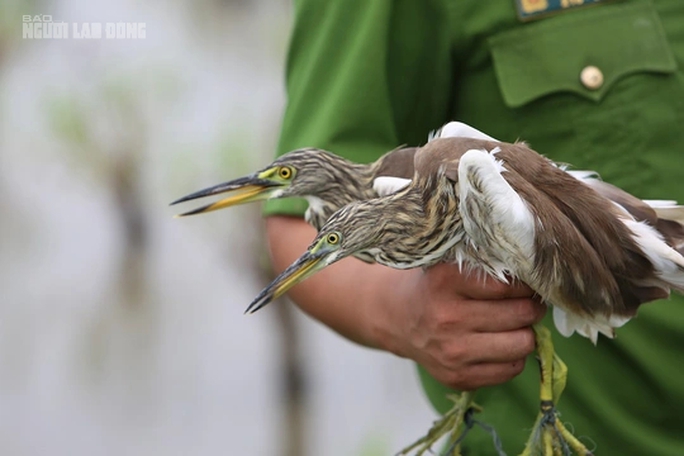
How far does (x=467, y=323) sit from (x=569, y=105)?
37cm

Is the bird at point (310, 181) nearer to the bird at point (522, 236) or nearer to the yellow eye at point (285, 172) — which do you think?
the yellow eye at point (285, 172)

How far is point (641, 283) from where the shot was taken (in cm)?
81

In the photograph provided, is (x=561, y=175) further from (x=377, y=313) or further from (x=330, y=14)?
(x=330, y=14)

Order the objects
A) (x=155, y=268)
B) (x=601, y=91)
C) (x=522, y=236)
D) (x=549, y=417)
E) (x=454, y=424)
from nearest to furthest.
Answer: (x=522, y=236), (x=549, y=417), (x=454, y=424), (x=601, y=91), (x=155, y=268)

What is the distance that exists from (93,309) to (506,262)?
1827 millimetres

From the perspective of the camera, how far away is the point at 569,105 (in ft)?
3.53

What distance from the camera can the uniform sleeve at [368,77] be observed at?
1066 mm

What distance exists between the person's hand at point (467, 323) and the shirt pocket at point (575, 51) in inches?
12.5

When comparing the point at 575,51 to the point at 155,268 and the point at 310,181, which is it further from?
the point at 155,268

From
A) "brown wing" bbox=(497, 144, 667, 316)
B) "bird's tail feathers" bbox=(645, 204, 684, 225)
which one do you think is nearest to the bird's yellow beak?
"brown wing" bbox=(497, 144, 667, 316)

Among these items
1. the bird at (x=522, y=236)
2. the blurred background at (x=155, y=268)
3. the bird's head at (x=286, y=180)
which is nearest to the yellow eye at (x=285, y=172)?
the bird's head at (x=286, y=180)

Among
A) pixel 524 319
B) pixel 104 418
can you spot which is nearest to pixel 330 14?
pixel 524 319

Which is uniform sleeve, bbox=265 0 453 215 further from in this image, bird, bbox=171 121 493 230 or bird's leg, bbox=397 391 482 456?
bird's leg, bbox=397 391 482 456

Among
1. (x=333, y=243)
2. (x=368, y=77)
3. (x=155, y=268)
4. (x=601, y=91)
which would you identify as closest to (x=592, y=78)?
(x=601, y=91)
